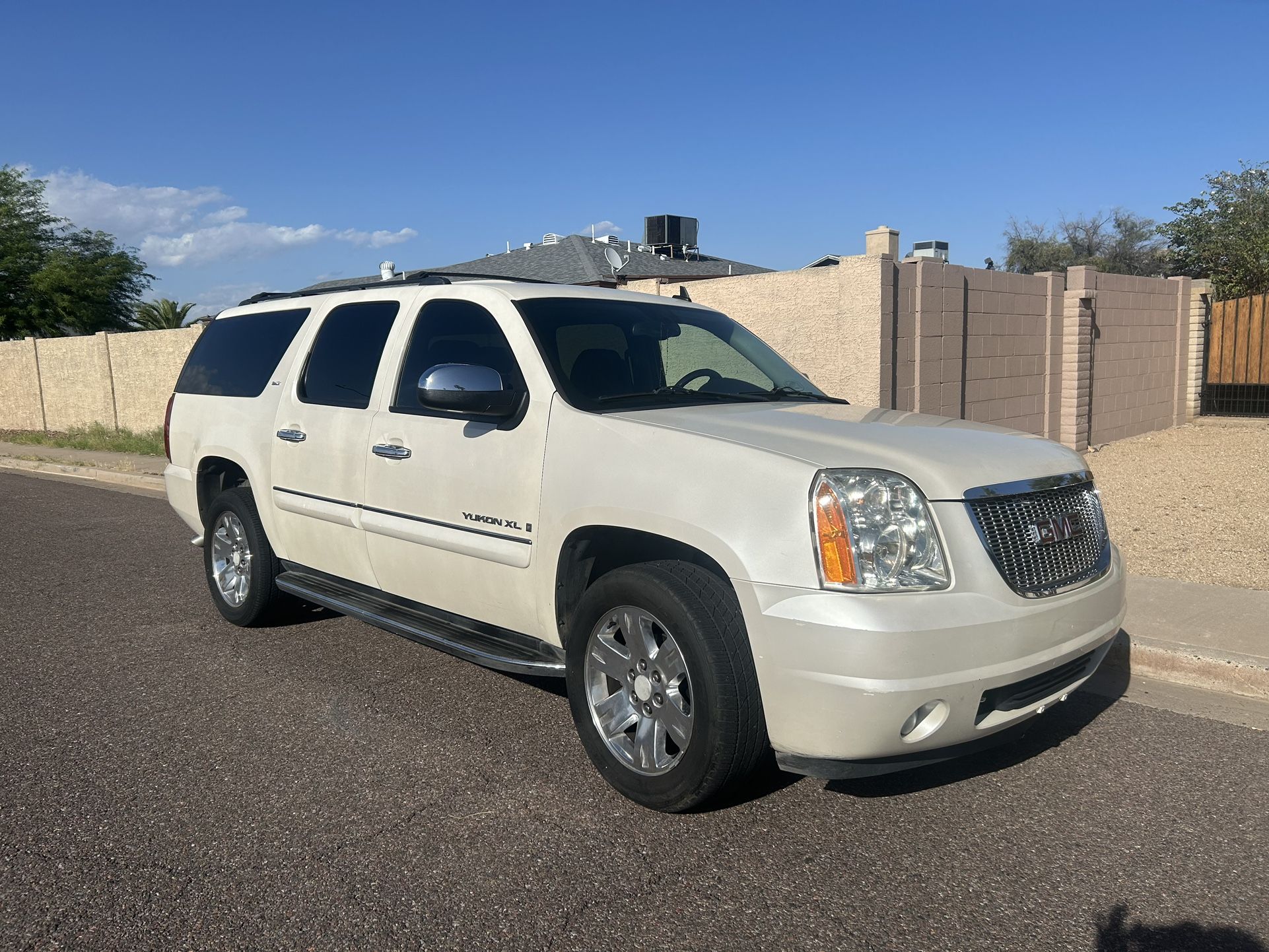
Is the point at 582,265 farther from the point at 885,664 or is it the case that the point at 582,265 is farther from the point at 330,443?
the point at 885,664

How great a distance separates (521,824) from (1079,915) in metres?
1.86

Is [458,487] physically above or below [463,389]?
below

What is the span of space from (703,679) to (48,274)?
34100 millimetres

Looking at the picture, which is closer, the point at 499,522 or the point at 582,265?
the point at 499,522

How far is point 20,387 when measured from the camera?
25297 mm

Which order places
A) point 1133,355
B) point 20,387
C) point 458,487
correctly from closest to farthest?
point 458,487
point 1133,355
point 20,387

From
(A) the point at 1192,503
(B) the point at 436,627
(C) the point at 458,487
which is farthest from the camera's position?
(A) the point at 1192,503

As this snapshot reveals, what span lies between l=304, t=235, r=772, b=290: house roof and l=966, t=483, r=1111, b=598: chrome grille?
17413 mm

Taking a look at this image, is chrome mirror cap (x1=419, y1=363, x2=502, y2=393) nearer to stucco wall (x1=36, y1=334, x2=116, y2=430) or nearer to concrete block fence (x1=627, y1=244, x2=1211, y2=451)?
concrete block fence (x1=627, y1=244, x2=1211, y2=451)

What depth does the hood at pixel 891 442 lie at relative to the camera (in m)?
3.53

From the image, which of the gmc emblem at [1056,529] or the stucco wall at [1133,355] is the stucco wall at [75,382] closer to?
the stucco wall at [1133,355]

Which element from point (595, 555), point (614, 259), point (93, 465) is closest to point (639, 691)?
point (595, 555)

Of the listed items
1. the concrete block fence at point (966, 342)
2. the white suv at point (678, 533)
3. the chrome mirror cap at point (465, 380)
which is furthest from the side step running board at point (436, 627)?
the concrete block fence at point (966, 342)

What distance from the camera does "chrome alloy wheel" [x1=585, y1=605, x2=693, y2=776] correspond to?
12.2 ft
